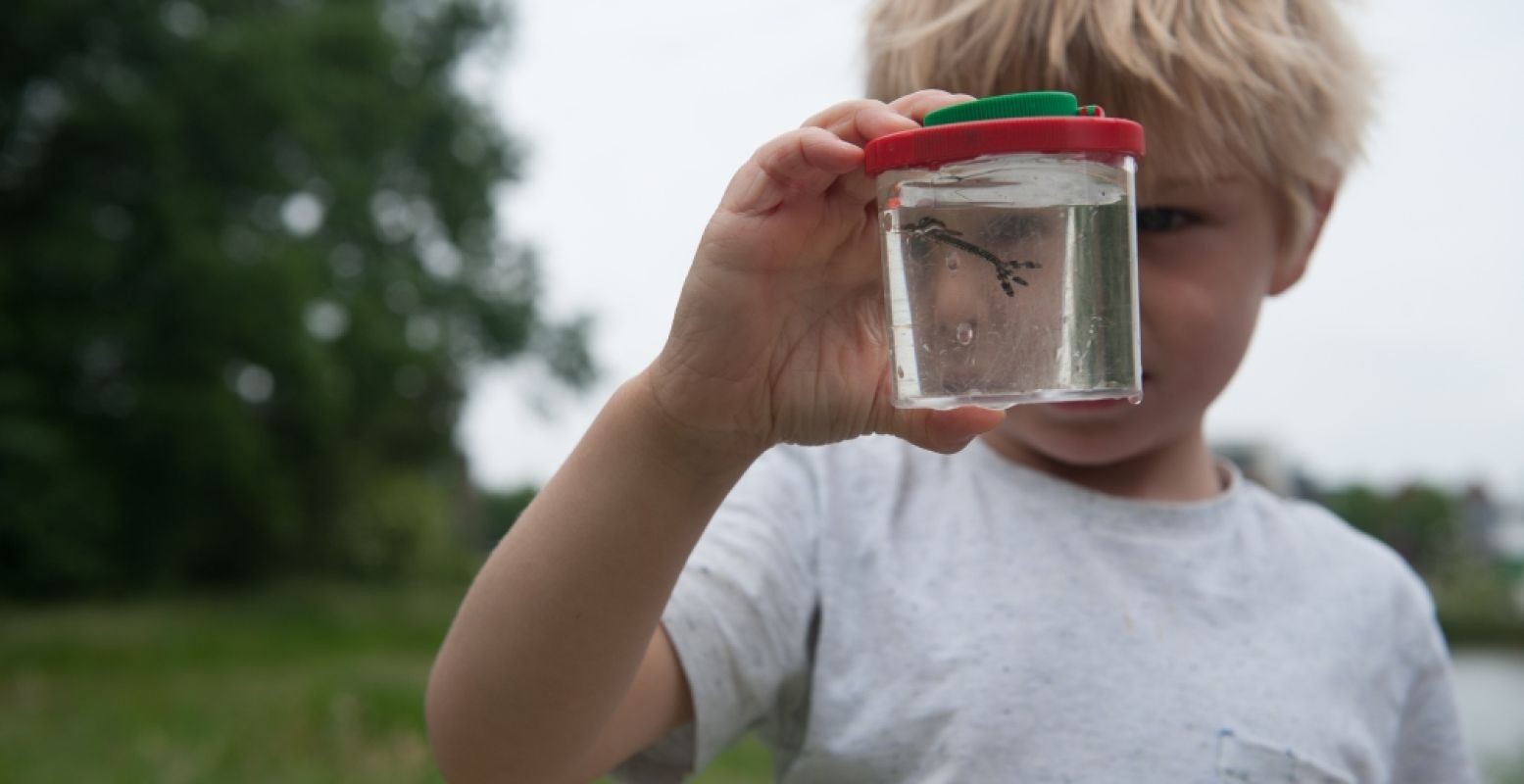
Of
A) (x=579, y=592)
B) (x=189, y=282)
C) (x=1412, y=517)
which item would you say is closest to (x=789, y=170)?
(x=579, y=592)

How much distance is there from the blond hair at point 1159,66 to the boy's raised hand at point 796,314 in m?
0.36

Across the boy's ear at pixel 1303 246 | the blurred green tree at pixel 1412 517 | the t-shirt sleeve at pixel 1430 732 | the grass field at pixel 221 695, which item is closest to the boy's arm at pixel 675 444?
the boy's ear at pixel 1303 246

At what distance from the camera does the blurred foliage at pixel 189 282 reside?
41.8ft

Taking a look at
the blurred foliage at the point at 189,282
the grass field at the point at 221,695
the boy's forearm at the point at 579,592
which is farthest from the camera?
the blurred foliage at the point at 189,282

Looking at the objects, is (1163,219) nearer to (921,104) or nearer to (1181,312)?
(1181,312)

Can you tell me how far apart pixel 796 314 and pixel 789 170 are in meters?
0.16

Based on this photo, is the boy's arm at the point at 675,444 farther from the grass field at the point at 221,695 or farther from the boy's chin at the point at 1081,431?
the grass field at the point at 221,695

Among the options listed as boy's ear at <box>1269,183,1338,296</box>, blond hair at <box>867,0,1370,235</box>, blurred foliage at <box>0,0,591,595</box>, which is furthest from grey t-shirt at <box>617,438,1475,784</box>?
blurred foliage at <box>0,0,591,595</box>

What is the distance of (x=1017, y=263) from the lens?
107 centimetres

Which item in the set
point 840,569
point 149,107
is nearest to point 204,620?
point 149,107

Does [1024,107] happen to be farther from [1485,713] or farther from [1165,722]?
[1485,713]

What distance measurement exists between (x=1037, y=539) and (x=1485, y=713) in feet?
15.4

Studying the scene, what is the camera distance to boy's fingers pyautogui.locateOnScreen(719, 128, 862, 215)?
112 cm

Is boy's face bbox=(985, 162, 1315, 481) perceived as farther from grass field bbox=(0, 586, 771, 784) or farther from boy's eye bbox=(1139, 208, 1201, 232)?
grass field bbox=(0, 586, 771, 784)
